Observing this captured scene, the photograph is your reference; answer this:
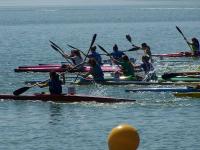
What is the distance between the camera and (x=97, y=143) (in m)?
24.0

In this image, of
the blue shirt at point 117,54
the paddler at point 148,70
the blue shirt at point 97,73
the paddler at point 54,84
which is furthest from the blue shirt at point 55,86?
the blue shirt at point 117,54

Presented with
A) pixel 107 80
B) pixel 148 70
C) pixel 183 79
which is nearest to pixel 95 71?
pixel 107 80

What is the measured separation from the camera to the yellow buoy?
13828mm

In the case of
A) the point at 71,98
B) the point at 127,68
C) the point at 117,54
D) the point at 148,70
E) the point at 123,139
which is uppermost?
the point at 123,139

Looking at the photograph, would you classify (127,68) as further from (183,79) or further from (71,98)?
(71,98)

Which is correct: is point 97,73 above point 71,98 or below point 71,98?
above

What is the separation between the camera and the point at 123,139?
1385 cm

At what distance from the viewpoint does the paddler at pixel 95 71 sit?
35.0m

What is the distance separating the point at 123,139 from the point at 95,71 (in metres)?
21.6

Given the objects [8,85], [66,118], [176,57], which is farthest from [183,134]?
[176,57]

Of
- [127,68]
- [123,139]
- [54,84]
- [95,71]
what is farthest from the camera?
[127,68]

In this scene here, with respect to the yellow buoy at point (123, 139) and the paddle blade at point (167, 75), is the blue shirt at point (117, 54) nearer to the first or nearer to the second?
the paddle blade at point (167, 75)

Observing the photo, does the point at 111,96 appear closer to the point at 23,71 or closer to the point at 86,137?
→ the point at 86,137

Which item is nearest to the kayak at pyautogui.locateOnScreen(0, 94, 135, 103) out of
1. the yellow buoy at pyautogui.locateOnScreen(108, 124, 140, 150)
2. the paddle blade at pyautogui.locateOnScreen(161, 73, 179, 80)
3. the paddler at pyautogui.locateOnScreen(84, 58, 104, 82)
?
the paddler at pyautogui.locateOnScreen(84, 58, 104, 82)
